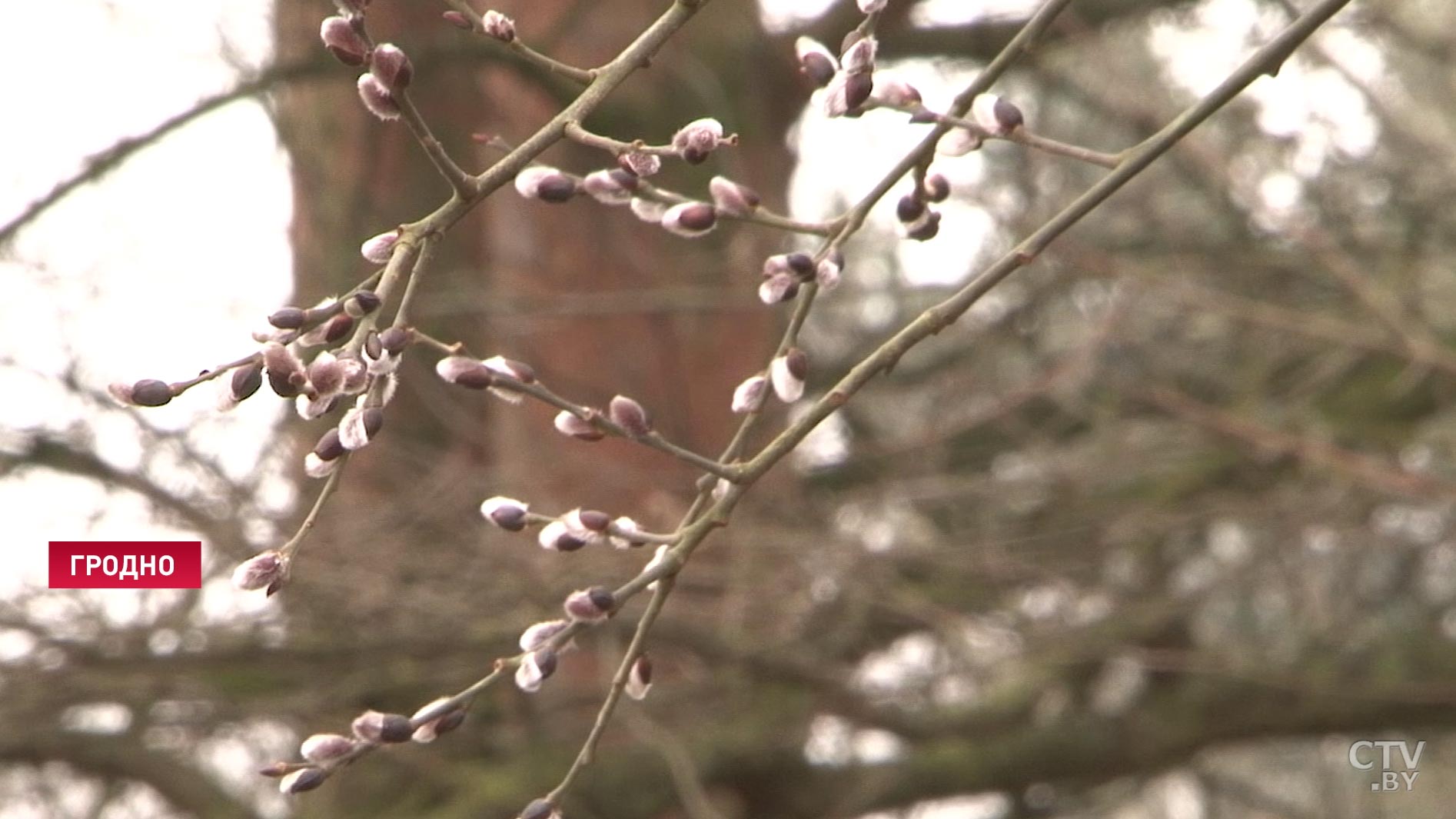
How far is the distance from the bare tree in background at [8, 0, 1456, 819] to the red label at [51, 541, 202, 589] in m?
0.10

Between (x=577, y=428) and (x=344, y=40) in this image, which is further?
(x=577, y=428)

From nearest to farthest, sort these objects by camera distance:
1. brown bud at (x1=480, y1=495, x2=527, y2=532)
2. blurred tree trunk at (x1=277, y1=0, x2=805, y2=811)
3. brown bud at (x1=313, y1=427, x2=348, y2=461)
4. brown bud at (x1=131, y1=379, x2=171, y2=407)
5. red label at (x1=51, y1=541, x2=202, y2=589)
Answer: brown bud at (x1=131, y1=379, x2=171, y2=407) < brown bud at (x1=313, y1=427, x2=348, y2=461) < brown bud at (x1=480, y1=495, x2=527, y2=532) < red label at (x1=51, y1=541, x2=202, y2=589) < blurred tree trunk at (x1=277, y1=0, x2=805, y2=811)

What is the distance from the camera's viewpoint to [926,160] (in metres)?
1.43

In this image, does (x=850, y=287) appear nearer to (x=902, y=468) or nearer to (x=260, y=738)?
(x=902, y=468)

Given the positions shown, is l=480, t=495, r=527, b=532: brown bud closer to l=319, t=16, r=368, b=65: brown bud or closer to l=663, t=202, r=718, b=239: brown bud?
l=663, t=202, r=718, b=239: brown bud

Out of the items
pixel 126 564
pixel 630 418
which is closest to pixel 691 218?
A: pixel 630 418

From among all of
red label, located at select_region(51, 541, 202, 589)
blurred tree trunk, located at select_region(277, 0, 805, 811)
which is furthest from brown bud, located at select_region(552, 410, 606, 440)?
red label, located at select_region(51, 541, 202, 589)

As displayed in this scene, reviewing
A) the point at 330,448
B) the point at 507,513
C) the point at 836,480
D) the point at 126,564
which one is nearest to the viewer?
the point at 330,448

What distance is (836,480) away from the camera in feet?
16.1

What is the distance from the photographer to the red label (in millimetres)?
3420

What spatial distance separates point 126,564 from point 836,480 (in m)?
2.01

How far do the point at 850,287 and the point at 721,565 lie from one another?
1.04m

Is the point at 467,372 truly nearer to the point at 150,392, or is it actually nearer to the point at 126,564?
the point at 150,392

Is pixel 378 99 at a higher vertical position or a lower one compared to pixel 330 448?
higher
